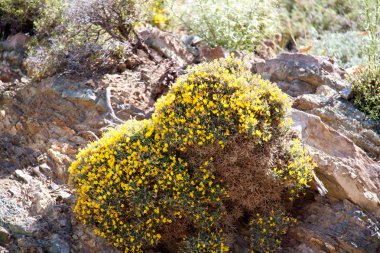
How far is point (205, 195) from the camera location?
15.7 ft

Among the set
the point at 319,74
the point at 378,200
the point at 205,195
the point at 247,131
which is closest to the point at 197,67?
the point at 247,131

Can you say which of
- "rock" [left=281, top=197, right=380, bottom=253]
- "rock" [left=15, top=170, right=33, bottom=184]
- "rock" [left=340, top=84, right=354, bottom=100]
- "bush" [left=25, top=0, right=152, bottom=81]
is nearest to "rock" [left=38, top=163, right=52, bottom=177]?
"rock" [left=15, top=170, right=33, bottom=184]

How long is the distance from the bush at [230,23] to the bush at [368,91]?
1824 mm

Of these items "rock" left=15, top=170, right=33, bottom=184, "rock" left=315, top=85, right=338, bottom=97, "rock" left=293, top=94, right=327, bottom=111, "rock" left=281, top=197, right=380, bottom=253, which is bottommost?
"rock" left=281, top=197, right=380, bottom=253

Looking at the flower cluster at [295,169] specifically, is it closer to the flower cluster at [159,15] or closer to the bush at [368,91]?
the bush at [368,91]

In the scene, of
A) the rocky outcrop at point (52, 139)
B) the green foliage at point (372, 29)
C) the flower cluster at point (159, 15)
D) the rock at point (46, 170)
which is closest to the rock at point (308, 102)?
the green foliage at point (372, 29)

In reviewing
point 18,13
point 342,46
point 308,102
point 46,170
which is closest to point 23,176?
point 46,170

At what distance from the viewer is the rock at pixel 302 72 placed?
5.95 metres

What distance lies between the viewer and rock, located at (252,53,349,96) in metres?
5.95

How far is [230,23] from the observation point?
6.97 metres

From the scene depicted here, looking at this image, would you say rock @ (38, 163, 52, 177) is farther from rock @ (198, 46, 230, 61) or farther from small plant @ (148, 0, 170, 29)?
small plant @ (148, 0, 170, 29)

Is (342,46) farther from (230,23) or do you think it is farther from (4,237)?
(4,237)

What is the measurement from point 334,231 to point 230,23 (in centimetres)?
325

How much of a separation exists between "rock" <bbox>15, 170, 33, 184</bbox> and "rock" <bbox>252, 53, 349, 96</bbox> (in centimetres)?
280
